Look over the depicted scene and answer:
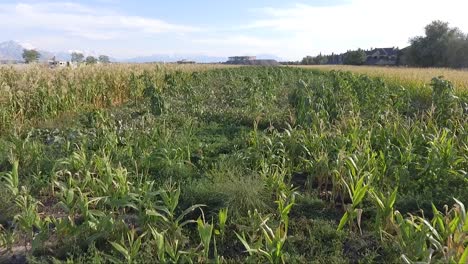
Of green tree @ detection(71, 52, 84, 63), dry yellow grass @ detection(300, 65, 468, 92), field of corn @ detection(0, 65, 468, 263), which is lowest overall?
field of corn @ detection(0, 65, 468, 263)

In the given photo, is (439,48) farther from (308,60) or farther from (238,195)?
(238,195)

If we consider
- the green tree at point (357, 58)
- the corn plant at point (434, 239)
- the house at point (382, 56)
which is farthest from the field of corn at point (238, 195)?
the house at point (382, 56)

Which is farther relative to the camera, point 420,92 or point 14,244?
point 420,92

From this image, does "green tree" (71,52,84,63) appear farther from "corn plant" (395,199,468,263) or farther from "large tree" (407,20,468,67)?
"large tree" (407,20,468,67)

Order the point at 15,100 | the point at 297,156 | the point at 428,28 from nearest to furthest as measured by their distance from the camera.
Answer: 1. the point at 297,156
2. the point at 15,100
3. the point at 428,28

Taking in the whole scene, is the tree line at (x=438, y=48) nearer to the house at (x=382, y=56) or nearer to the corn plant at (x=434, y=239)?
the house at (x=382, y=56)

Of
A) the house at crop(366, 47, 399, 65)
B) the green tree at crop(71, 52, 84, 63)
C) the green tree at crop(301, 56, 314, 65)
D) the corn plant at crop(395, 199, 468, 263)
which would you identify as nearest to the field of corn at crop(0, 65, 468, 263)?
the corn plant at crop(395, 199, 468, 263)

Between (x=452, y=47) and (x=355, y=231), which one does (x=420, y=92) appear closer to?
(x=355, y=231)

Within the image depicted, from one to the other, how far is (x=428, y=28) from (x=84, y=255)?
189 feet

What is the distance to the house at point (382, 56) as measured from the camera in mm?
64963

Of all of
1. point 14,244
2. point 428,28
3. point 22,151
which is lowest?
point 14,244

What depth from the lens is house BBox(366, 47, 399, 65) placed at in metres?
A: 65.0

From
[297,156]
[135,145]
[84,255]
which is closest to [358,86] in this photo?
[297,156]

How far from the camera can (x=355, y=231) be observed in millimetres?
3412
